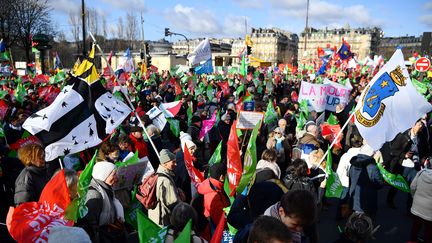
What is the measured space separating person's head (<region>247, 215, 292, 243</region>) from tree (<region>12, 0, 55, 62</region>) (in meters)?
40.7

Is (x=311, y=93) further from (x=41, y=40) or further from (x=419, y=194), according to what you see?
(x=41, y=40)

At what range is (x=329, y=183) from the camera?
497 cm

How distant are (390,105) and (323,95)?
15.9 feet

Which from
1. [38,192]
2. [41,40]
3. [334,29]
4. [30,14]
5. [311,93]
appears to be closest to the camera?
[38,192]

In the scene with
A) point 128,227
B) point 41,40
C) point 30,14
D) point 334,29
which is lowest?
point 128,227

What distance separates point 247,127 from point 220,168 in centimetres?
285

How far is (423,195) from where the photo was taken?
15.3 feet

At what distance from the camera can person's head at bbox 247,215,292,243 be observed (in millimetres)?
2076

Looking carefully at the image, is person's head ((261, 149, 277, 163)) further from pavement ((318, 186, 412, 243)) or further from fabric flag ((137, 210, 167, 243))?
fabric flag ((137, 210, 167, 243))

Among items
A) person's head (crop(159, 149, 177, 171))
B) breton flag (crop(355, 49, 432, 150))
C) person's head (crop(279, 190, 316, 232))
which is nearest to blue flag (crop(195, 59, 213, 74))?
breton flag (crop(355, 49, 432, 150))

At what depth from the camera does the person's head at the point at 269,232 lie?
2076mm

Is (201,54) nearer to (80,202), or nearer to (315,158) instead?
(315,158)

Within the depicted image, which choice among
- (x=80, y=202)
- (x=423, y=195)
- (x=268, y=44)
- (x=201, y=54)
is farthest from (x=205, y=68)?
(x=268, y=44)

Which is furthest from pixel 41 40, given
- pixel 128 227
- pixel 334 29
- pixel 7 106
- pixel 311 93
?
pixel 334 29
